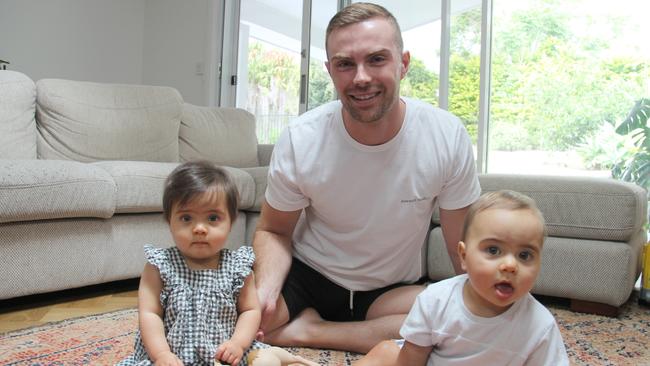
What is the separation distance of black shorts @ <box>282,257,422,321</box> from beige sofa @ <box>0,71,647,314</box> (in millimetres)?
816

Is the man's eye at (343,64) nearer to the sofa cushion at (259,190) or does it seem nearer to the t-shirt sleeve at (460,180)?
the t-shirt sleeve at (460,180)

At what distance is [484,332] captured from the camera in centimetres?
92

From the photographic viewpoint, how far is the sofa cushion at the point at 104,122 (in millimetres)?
2459

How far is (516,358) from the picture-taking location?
3.00 ft

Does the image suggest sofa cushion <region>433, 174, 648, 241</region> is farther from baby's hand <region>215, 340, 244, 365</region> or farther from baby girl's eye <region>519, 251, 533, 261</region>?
baby's hand <region>215, 340, 244, 365</region>

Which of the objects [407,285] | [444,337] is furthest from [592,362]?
[444,337]

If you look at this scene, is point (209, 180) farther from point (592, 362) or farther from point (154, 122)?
point (154, 122)

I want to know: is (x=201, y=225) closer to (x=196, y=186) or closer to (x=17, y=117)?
(x=196, y=186)

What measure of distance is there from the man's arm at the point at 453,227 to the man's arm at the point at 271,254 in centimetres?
39

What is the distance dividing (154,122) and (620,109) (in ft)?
8.73

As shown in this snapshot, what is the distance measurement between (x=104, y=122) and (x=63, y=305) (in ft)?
3.43

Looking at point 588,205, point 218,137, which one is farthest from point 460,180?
point 218,137

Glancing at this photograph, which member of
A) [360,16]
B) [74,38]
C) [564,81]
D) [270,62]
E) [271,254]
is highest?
[74,38]

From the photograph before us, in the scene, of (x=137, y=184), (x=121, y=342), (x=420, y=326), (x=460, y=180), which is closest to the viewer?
(x=420, y=326)
